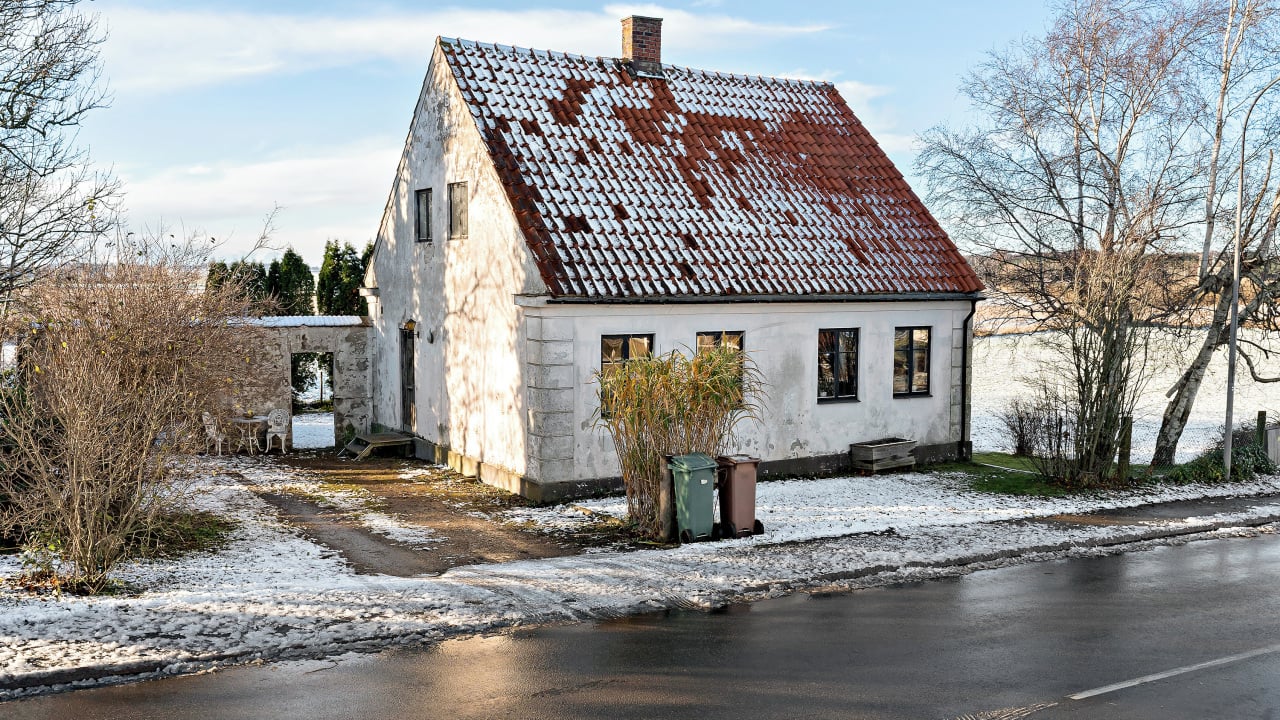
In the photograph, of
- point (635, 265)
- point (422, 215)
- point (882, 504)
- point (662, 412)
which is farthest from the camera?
point (422, 215)

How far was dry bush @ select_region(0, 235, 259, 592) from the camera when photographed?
33.3 ft

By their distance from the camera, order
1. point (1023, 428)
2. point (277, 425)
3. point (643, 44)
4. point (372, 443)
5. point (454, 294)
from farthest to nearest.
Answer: point (277, 425) < point (1023, 428) < point (372, 443) < point (643, 44) < point (454, 294)

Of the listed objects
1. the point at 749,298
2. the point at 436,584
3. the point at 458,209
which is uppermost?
the point at 458,209

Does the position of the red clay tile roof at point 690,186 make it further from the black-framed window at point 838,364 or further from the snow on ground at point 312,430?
the snow on ground at point 312,430

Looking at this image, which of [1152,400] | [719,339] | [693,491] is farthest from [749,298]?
[1152,400]

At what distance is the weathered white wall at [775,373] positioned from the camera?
15.5 meters

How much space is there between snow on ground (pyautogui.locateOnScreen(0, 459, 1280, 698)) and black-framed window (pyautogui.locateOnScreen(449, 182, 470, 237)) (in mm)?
5802

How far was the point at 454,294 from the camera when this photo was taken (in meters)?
18.5

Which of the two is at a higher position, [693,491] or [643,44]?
[643,44]

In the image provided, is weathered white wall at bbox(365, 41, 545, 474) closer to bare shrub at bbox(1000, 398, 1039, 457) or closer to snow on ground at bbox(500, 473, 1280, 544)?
snow on ground at bbox(500, 473, 1280, 544)

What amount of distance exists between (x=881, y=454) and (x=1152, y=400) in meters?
23.1

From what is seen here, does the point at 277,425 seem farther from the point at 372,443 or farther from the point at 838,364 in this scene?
the point at 838,364

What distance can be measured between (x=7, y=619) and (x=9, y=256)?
880cm

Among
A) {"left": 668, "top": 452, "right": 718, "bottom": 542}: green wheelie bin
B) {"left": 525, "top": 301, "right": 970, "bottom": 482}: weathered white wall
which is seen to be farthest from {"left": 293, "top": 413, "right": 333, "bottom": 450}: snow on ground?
{"left": 668, "top": 452, "right": 718, "bottom": 542}: green wheelie bin
